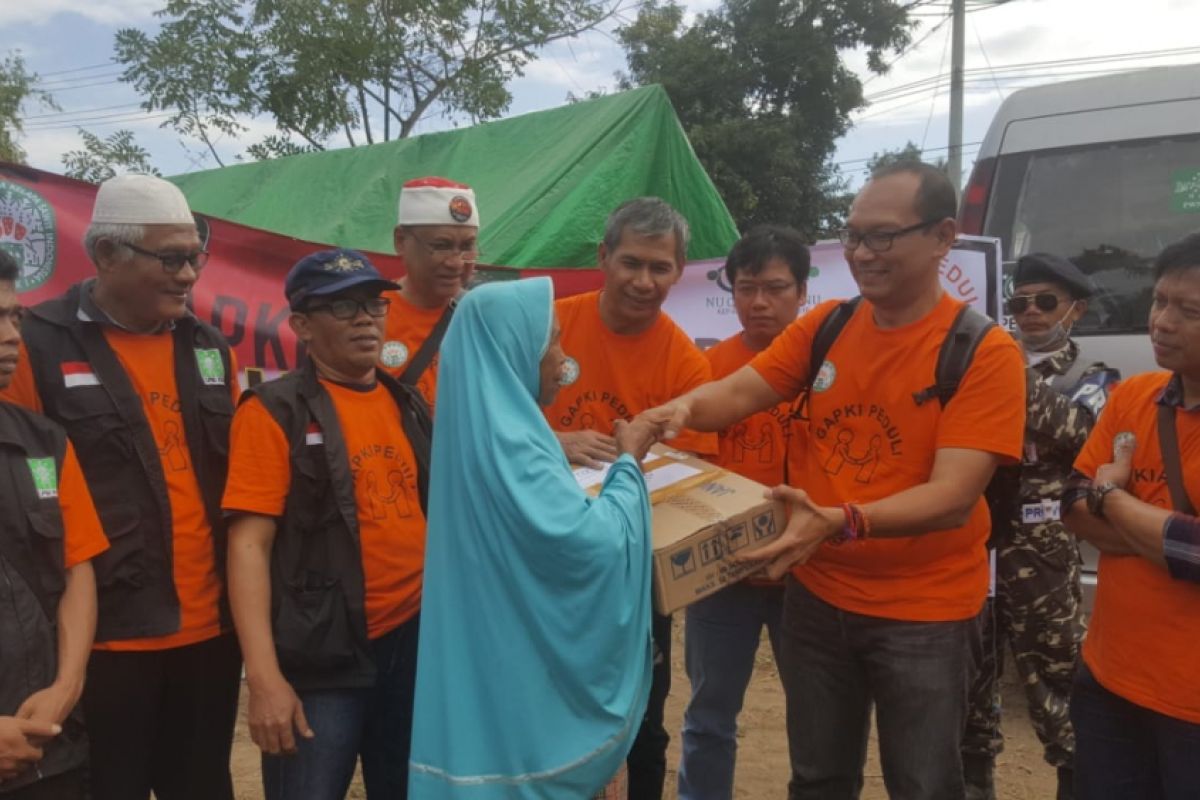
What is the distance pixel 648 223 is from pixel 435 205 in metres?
0.80

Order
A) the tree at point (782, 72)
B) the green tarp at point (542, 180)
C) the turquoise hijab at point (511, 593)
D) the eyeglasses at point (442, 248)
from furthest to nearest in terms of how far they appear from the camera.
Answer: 1. the tree at point (782, 72)
2. the green tarp at point (542, 180)
3. the eyeglasses at point (442, 248)
4. the turquoise hijab at point (511, 593)

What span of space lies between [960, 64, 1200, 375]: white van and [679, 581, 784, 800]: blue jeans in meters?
2.30

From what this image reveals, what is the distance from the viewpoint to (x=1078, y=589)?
11.3 ft

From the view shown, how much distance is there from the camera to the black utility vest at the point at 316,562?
2141 millimetres

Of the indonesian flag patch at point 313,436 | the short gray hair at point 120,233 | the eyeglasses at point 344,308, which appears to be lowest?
Result: the indonesian flag patch at point 313,436

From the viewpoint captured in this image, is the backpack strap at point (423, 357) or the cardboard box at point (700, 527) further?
the backpack strap at point (423, 357)

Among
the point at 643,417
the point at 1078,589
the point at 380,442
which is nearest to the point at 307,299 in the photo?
the point at 380,442

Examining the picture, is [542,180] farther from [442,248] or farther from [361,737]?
[361,737]

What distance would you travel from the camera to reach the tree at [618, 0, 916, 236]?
1734cm

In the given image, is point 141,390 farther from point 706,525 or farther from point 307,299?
point 706,525

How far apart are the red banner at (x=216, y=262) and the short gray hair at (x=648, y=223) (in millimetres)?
1887

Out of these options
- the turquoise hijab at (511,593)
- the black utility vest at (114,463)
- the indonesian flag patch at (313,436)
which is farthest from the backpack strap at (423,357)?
the turquoise hijab at (511,593)

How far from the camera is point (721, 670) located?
3.13m

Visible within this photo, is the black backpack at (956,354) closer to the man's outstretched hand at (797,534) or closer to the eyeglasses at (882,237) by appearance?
the eyeglasses at (882,237)
